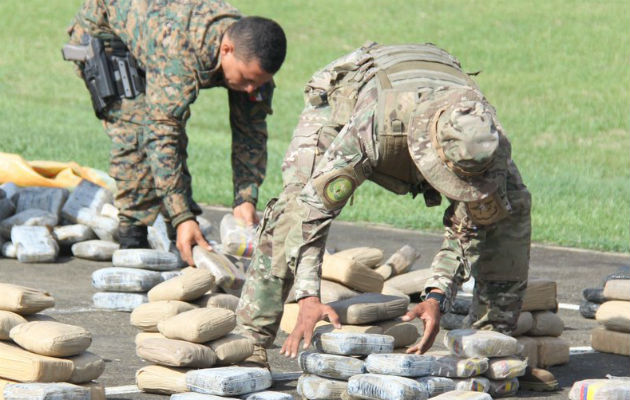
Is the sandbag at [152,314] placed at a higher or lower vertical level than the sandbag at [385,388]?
lower

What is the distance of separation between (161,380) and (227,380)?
63cm

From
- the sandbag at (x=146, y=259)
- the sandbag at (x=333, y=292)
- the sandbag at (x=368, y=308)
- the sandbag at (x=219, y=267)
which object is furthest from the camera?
the sandbag at (x=146, y=259)

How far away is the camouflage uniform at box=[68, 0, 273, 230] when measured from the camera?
317 inches

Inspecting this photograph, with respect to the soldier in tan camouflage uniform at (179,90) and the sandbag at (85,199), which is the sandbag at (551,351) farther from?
the sandbag at (85,199)

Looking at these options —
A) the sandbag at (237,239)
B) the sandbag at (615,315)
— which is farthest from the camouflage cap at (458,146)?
the sandbag at (237,239)

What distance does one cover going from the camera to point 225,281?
8102 mm

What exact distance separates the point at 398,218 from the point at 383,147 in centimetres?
771

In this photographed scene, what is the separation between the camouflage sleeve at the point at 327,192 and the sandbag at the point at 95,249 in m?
4.46

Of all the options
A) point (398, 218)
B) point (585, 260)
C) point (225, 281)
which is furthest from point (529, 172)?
point (225, 281)

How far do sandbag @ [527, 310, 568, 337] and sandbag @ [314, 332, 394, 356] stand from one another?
1.58 m

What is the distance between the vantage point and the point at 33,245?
978 centimetres

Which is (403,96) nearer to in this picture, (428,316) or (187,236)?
(428,316)

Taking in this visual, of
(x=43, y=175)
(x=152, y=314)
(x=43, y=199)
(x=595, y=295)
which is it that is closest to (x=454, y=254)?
(x=152, y=314)

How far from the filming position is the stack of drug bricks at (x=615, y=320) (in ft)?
24.0
